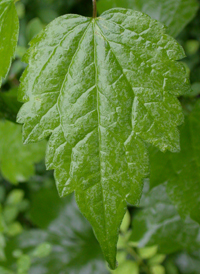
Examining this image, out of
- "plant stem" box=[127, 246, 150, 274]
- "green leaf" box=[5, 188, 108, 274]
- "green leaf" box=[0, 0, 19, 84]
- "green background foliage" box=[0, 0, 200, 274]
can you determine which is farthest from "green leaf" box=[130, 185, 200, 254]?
"green leaf" box=[0, 0, 19, 84]

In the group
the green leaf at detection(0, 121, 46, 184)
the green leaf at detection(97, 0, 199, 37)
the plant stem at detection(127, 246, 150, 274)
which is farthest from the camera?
the plant stem at detection(127, 246, 150, 274)

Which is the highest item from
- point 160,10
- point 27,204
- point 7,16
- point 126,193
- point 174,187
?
point 7,16

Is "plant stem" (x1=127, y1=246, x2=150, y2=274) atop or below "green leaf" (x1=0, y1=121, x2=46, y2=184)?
below

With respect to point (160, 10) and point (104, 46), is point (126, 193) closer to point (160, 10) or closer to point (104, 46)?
point (104, 46)

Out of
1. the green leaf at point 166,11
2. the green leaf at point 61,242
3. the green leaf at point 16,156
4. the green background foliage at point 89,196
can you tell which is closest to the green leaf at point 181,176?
the green background foliage at point 89,196

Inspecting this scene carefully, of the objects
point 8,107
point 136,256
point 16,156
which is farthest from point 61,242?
point 8,107

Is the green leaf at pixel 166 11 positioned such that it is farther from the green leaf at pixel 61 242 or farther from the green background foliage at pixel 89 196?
the green leaf at pixel 61 242

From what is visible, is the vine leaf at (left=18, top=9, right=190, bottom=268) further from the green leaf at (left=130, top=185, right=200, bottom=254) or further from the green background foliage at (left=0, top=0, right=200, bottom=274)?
the green leaf at (left=130, top=185, right=200, bottom=254)

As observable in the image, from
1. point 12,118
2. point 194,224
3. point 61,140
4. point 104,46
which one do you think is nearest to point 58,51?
point 104,46
